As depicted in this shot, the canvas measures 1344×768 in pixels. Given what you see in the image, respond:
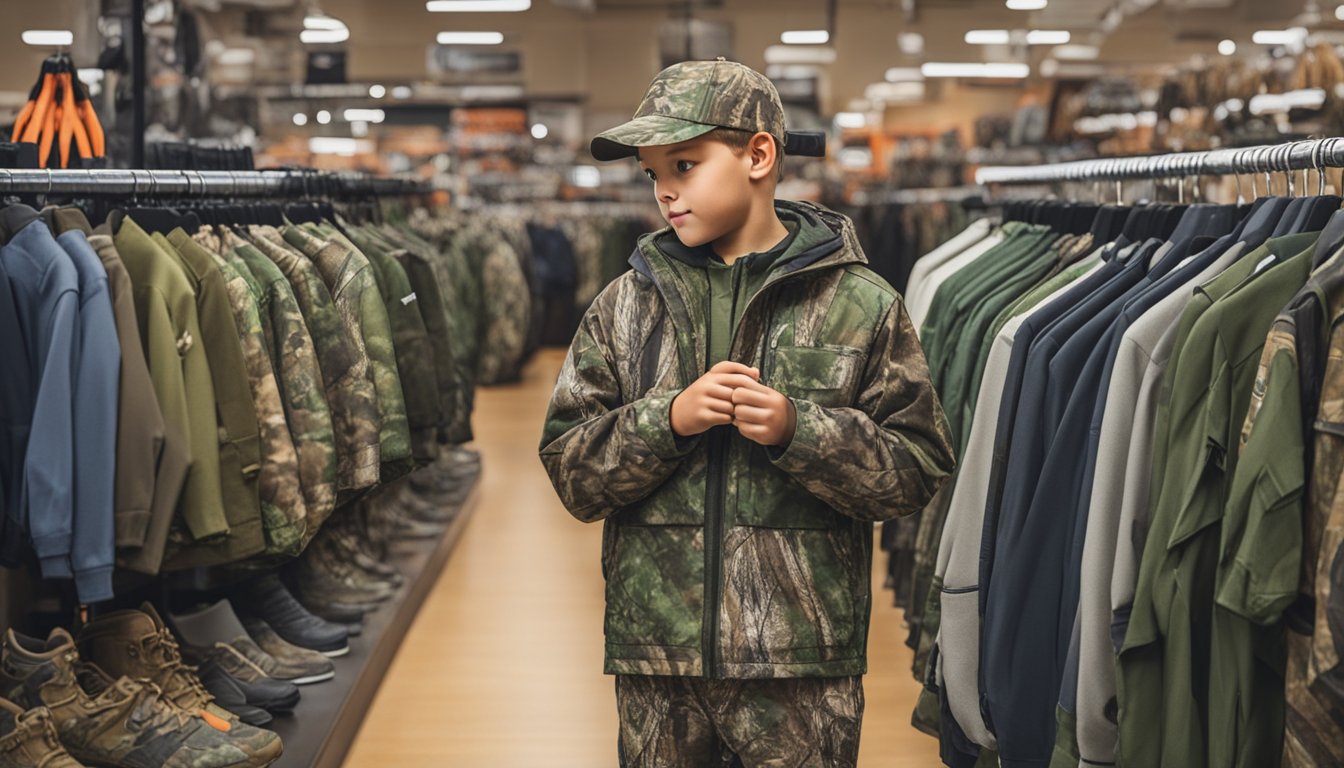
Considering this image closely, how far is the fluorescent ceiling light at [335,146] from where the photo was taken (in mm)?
9766

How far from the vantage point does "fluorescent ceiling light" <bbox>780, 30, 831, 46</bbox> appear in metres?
11.8

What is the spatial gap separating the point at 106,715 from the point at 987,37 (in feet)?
31.6

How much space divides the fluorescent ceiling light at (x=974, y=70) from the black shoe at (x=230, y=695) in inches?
341

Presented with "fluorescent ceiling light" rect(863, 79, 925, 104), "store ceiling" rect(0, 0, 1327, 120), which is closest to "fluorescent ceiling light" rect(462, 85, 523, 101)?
"store ceiling" rect(0, 0, 1327, 120)

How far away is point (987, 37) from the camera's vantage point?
11.3m

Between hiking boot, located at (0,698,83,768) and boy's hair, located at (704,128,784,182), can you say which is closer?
boy's hair, located at (704,128,784,182)

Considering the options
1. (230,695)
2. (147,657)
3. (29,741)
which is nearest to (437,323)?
(230,695)

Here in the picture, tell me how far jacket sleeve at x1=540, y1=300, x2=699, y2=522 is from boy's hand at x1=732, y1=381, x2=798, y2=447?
0.10 m

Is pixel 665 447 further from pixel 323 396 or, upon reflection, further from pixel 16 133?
pixel 16 133

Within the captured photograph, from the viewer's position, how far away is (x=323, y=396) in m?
3.52

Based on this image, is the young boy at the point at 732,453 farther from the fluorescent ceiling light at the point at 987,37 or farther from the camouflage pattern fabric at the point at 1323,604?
the fluorescent ceiling light at the point at 987,37

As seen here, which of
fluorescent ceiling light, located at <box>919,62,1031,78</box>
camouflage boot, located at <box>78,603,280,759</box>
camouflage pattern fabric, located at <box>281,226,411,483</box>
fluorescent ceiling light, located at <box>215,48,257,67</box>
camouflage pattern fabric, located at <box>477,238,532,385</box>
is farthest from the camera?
fluorescent ceiling light, located at <box>919,62,1031,78</box>

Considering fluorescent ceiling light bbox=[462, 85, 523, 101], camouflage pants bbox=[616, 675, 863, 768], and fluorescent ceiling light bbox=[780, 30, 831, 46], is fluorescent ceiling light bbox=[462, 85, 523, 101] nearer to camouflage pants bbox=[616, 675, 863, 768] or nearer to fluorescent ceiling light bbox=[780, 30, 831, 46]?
fluorescent ceiling light bbox=[780, 30, 831, 46]

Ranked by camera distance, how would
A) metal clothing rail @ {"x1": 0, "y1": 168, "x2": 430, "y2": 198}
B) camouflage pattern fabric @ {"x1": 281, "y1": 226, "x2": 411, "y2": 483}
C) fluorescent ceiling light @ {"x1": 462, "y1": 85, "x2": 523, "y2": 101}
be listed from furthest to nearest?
fluorescent ceiling light @ {"x1": 462, "y1": 85, "x2": 523, "y2": 101} → camouflage pattern fabric @ {"x1": 281, "y1": 226, "x2": 411, "y2": 483} → metal clothing rail @ {"x1": 0, "y1": 168, "x2": 430, "y2": 198}
